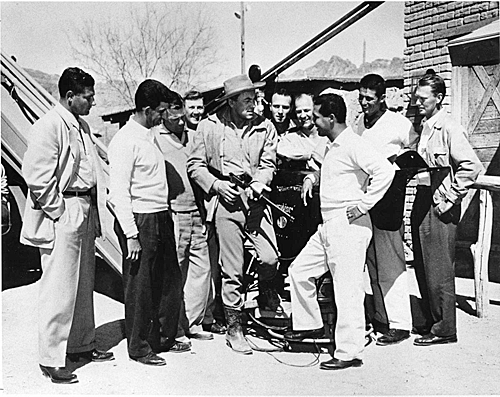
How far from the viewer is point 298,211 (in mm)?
5016

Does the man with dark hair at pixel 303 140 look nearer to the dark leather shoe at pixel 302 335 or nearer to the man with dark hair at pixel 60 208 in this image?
the dark leather shoe at pixel 302 335

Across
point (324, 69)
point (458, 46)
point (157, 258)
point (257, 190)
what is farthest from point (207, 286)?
point (458, 46)

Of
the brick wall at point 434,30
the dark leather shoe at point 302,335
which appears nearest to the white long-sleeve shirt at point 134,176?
the dark leather shoe at point 302,335

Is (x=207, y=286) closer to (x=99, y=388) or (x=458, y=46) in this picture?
(x=99, y=388)

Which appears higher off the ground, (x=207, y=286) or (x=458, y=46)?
(x=458, y=46)

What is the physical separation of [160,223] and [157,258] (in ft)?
0.89

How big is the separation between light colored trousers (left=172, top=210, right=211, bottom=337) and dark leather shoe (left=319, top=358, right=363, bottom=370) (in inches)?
44.9

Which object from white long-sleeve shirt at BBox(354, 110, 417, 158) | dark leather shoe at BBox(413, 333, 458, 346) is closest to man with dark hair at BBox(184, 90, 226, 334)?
white long-sleeve shirt at BBox(354, 110, 417, 158)

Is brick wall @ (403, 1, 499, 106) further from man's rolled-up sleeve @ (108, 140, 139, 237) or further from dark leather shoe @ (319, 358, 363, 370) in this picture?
man's rolled-up sleeve @ (108, 140, 139, 237)

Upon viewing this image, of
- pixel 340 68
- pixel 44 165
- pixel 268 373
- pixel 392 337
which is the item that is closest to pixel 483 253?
pixel 392 337

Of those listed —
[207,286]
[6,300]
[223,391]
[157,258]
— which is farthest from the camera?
[6,300]

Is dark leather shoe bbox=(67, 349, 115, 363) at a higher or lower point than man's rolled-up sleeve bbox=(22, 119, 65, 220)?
lower

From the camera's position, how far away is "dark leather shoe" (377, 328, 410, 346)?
16.1 feet

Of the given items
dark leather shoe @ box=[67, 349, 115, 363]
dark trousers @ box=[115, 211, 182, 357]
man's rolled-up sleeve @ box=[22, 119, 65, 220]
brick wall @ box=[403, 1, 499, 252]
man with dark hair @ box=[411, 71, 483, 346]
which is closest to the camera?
man's rolled-up sleeve @ box=[22, 119, 65, 220]
